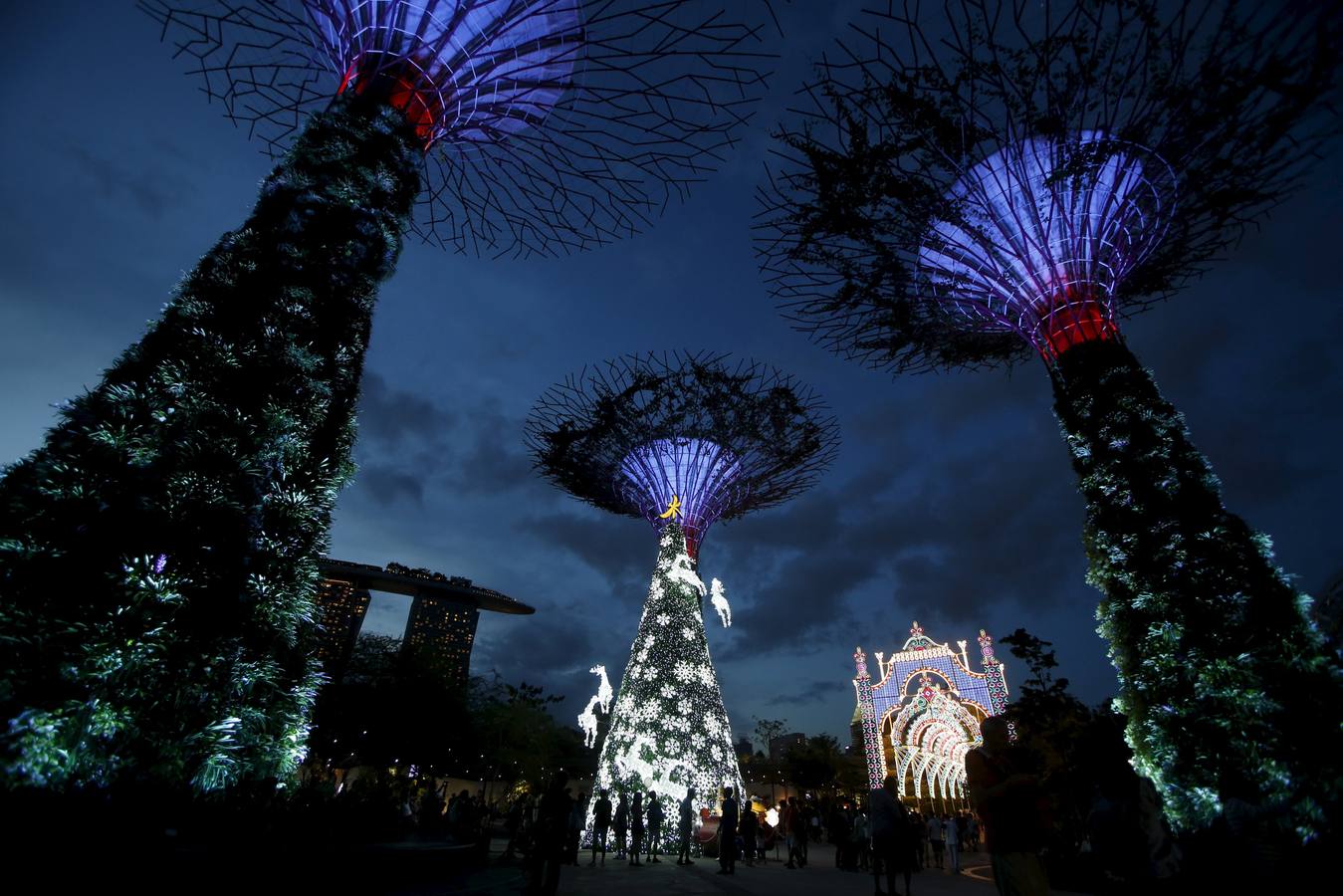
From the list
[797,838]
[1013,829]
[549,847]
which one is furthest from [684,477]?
[1013,829]

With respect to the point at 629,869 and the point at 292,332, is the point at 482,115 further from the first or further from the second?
the point at 629,869

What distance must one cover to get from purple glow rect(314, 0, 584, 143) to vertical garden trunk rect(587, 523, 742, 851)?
10830 mm

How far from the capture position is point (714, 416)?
16.0 meters

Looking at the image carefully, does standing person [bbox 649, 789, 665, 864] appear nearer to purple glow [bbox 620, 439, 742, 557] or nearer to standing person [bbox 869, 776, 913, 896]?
standing person [bbox 869, 776, 913, 896]

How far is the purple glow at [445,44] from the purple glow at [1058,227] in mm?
6641

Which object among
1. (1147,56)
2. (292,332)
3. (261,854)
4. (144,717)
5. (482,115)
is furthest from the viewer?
(1147,56)

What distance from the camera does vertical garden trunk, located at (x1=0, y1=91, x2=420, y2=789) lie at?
10.1 feet

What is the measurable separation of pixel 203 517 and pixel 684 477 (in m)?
12.8

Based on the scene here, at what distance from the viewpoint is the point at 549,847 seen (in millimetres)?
5668

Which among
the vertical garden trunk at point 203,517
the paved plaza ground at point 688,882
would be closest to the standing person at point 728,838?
the paved plaza ground at point 688,882

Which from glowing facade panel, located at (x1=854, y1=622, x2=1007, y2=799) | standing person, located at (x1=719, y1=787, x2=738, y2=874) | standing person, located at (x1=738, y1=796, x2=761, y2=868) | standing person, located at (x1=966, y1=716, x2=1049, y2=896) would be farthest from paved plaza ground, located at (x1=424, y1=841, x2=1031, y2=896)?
glowing facade panel, located at (x1=854, y1=622, x2=1007, y2=799)

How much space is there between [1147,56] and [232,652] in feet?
40.4

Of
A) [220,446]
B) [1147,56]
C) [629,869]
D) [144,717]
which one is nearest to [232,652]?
[144,717]

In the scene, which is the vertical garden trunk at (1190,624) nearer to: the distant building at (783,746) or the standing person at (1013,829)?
the standing person at (1013,829)
